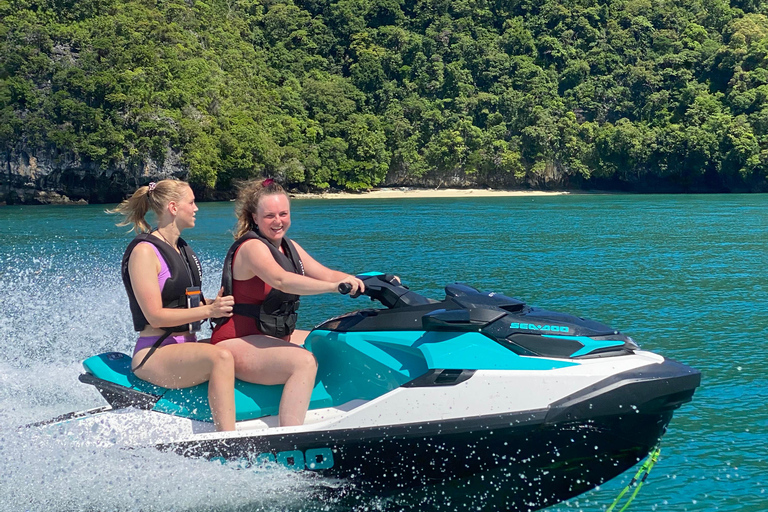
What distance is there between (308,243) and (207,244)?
297 cm

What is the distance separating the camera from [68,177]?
56.5 metres

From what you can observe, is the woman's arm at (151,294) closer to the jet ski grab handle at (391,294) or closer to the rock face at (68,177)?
the jet ski grab handle at (391,294)

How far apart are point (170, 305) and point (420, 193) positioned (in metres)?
71.2

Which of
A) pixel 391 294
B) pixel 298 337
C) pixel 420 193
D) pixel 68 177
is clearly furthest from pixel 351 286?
pixel 420 193

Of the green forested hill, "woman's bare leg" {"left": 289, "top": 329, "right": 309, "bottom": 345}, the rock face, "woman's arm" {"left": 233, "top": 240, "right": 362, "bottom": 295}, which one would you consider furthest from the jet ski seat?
the green forested hill

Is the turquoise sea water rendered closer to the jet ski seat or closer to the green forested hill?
the jet ski seat

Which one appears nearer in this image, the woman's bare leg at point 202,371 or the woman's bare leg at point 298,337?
the woman's bare leg at point 202,371

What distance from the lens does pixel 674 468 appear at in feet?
16.3

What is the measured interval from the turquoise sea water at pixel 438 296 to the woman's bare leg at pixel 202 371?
30 centimetres

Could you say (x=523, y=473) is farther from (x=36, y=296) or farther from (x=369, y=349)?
Answer: (x=36, y=296)

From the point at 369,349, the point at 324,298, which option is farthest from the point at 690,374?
the point at 324,298

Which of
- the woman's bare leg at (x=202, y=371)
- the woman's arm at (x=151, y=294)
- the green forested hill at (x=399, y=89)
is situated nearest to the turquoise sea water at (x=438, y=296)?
the woman's bare leg at (x=202, y=371)

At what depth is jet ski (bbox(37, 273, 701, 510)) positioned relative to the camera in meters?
3.59

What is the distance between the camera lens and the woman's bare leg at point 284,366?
3781 millimetres
